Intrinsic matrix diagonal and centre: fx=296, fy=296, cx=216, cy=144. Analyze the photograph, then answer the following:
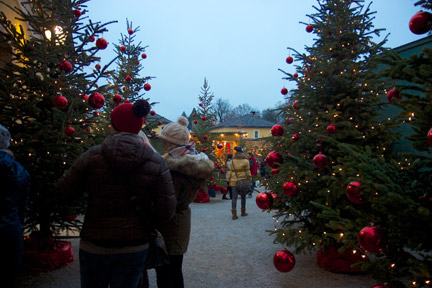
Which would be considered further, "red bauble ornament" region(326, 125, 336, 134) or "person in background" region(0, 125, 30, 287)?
"red bauble ornament" region(326, 125, 336, 134)

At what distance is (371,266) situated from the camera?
2.43m

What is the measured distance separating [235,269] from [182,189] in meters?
2.89

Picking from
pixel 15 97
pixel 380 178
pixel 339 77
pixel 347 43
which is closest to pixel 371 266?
pixel 380 178

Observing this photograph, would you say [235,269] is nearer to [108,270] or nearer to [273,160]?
[273,160]

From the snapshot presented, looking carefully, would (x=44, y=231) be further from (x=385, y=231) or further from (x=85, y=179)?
(x=385, y=231)

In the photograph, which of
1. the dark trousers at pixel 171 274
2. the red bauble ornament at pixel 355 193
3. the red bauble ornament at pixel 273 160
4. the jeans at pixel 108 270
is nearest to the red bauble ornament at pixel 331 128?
the red bauble ornament at pixel 273 160

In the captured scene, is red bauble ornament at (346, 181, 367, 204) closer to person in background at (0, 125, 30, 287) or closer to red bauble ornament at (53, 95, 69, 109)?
person in background at (0, 125, 30, 287)

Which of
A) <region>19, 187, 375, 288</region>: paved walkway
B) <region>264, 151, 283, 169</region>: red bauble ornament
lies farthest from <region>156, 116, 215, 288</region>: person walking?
<region>264, 151, 283, 169</region>: red bauble ornament

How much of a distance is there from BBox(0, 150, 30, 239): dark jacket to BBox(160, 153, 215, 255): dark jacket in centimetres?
143

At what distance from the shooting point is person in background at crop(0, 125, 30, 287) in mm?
2797

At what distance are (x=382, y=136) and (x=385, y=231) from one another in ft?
9.99

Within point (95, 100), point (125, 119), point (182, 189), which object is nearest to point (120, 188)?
point (125, 119)

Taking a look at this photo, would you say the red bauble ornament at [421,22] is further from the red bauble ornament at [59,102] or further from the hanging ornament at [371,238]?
Answer: the red bauble ornament at [59,102]

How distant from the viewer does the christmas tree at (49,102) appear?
170 inches
